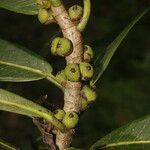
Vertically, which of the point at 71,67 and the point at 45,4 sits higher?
the point at 45,4

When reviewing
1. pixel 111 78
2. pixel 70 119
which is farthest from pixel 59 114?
pixel 111 78

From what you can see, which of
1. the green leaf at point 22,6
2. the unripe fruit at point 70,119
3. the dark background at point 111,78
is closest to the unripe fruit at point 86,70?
the unripe fruit at point 70,119

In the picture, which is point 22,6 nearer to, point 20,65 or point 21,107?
point 20,65

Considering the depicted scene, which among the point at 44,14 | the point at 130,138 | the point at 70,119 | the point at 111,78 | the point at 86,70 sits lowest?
the point at 111,78

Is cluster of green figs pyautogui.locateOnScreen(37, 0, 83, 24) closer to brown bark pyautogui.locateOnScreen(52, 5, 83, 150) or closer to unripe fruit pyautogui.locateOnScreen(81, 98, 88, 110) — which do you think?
brown bark pyautogui.locateOnScreen(52, 5, 83, 150)

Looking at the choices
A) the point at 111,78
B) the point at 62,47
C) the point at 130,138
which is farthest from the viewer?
the point at 111,78

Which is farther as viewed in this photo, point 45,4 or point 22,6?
point 22,6

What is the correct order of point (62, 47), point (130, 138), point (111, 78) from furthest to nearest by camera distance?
1. point (111, 78)
2. point (130, 138)
3. point (62, 47)

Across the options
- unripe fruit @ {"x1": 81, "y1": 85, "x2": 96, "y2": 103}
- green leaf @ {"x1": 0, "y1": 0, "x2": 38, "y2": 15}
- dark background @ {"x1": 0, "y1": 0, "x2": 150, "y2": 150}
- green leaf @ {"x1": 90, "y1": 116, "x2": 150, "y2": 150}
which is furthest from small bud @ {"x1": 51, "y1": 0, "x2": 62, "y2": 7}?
dark background @ {"x1": 0, "y1": 0, "x2": 150, "y2": 150}

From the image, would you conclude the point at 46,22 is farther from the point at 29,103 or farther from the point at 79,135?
the point at 79,135
